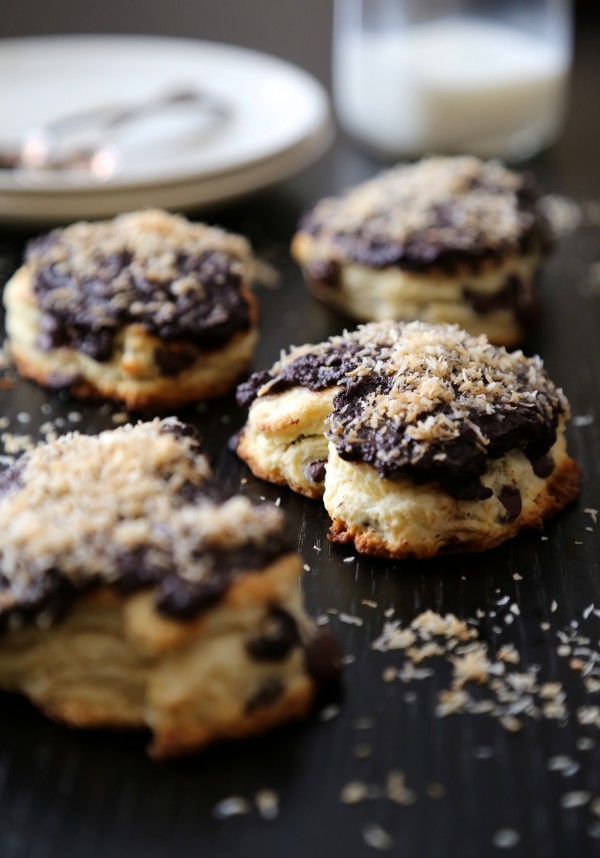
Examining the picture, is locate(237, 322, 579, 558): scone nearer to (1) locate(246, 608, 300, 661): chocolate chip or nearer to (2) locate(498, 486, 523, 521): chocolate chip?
(2) locate(498, 486, 523, 521): chocolate chip

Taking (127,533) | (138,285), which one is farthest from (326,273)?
(127,533)

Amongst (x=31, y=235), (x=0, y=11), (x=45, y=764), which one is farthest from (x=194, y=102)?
(x=45, y=764)

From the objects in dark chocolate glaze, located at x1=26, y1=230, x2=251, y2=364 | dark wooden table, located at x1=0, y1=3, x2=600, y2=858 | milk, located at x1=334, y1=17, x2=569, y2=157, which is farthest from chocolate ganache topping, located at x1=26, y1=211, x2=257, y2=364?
milk, located at x1=334, y1=17, x2=569, y2=157

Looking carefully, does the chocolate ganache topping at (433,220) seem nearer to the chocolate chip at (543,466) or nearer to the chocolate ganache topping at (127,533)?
the chocolate chip at (543,466)

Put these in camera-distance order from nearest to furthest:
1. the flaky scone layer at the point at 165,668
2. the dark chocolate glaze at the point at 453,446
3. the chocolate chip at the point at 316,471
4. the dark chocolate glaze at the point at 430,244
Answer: the flaky scone layer at the point at 165,668 < the dark chocolate glaze at the point at 453,446 < the chocolate chip at the point at 316,471 < the dark chocolate glaze at the point at 430,244

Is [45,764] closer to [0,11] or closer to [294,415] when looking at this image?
[294,415]

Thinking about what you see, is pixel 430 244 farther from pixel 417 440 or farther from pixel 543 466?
pixel 417 440

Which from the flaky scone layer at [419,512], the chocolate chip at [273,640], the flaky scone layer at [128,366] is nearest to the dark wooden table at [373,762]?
the flaky scone layer at [419,512]
